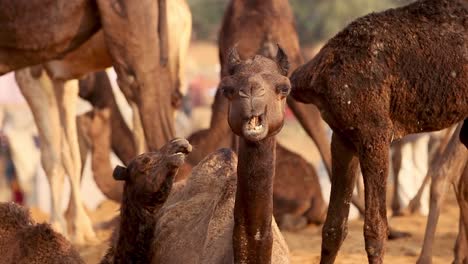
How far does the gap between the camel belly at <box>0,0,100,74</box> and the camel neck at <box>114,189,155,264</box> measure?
3078mm

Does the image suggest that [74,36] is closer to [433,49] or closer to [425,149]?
[433,49]

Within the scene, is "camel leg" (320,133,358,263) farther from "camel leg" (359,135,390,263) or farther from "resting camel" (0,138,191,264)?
"resting camel" (0,138,191,264)

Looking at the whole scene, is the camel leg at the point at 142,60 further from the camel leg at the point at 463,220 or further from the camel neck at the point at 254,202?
the camel neck at the point at 254,202

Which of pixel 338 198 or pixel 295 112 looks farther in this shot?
pixel 295 112

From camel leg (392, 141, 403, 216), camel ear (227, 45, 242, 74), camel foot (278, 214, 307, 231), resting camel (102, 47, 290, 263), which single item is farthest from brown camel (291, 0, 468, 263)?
camel leg (392, 141, 403, 216)

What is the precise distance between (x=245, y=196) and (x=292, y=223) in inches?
248

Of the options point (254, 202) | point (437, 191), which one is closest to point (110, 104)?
point (437, 191)

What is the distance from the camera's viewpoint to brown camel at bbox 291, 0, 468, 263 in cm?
670

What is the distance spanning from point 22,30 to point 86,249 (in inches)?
82.8

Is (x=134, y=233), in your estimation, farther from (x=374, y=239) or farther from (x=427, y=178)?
(x=427, y=178)

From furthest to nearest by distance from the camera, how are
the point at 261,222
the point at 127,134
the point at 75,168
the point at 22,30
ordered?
the point at 127,134 < the point at 75,168 < the point at 22,30 < the point at 261,222

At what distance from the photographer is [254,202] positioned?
227 inches

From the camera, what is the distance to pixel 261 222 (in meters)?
5.86

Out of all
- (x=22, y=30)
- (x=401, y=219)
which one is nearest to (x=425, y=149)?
(x=401, y=219)
